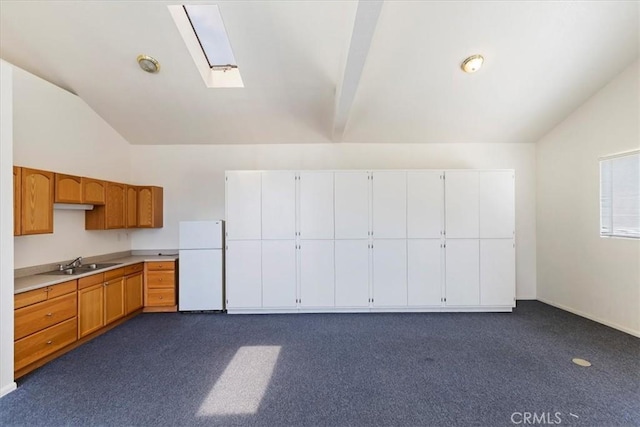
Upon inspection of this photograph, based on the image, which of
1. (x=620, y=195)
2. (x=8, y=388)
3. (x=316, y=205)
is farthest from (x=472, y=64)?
(x=8, y=388)

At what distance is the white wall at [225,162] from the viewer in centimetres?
502

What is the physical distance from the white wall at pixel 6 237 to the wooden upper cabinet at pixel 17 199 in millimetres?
427

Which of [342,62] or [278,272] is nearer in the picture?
[342,62]

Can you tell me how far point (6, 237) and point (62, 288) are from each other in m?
0.90

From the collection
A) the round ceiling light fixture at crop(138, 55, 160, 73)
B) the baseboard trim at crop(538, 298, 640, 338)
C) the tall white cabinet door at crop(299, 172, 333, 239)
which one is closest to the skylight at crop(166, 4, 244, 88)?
the round ceiling light fixture at crop(138, 55, 160, 73)

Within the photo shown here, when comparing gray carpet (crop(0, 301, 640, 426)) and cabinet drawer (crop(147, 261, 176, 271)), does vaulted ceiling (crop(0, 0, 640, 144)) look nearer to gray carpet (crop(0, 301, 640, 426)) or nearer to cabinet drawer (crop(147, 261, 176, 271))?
cabinet drawer (crop(147, 261, 176, 271))

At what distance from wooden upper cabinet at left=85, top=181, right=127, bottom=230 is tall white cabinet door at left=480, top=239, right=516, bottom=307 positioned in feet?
17.7

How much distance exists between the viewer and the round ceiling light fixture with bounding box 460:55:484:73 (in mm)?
3328

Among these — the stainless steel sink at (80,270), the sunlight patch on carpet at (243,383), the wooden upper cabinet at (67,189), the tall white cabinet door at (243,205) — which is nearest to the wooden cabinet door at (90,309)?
the stainless steel sink at (80,270)

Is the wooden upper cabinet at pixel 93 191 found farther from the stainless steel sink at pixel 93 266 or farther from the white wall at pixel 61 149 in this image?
the stainless steel sink at pixel 93 266

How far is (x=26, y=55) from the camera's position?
3303 millimetres

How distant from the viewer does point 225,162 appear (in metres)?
5.08

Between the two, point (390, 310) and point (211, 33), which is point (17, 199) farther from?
point (390, 310)

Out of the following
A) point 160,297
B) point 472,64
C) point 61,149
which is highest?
point 472,64
